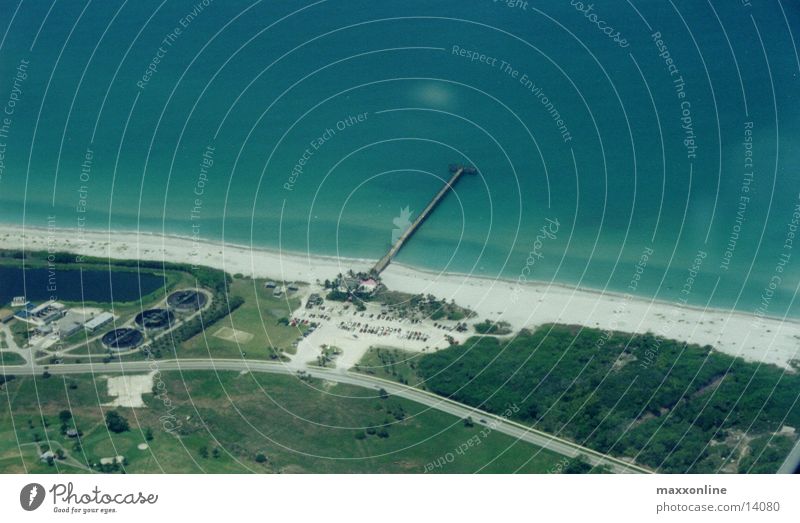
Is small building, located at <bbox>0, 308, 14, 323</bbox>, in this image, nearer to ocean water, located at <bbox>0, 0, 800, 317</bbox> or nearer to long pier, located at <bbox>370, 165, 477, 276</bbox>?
ocean water, located at <bbox>0, 0, 800, 317</bbox>

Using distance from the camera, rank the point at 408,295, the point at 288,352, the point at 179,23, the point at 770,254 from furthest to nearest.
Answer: the point at 179,23 → the point at 770,254 → the point at 408,295 → the point at 288,352

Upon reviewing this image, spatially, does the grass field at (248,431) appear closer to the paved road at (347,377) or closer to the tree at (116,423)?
the tree at (116,423)

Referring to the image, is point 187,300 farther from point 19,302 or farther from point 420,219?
point 420,219

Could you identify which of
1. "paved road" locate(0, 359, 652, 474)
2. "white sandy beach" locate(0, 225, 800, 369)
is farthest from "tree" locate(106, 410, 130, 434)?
"white sandy beach" locate(0, 225, 800, 369)

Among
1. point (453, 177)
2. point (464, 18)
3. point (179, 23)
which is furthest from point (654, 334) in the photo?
point (179, 23)
